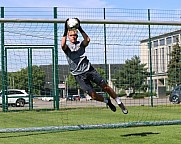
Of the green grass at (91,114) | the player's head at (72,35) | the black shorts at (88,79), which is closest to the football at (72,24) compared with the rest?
the player's head at (72,35)

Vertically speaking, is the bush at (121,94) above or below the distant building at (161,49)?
below

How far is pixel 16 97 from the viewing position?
1766cm

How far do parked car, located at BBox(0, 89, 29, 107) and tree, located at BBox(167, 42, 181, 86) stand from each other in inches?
208

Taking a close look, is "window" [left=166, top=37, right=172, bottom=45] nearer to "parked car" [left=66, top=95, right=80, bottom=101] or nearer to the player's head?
"parked car" [left=66, top=95, right=80, bottom=101]

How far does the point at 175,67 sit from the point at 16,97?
637 centimetres

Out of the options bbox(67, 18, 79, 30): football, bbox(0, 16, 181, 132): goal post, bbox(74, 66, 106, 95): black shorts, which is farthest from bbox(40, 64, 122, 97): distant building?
bbox(67, 18, 79, 30): football

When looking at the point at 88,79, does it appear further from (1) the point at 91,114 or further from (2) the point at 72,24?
(1) the point at 91,114

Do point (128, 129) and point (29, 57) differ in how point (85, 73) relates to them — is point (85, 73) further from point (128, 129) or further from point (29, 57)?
point (29, 57)

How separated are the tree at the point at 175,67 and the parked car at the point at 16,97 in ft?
17.3

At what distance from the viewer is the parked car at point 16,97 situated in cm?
1697

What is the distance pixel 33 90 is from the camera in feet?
50.3

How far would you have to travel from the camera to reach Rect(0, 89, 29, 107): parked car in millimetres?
16969

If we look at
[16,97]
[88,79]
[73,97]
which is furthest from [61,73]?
[88,79]

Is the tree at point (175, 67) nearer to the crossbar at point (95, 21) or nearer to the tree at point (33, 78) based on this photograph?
the crossbar at point (95, 21)
